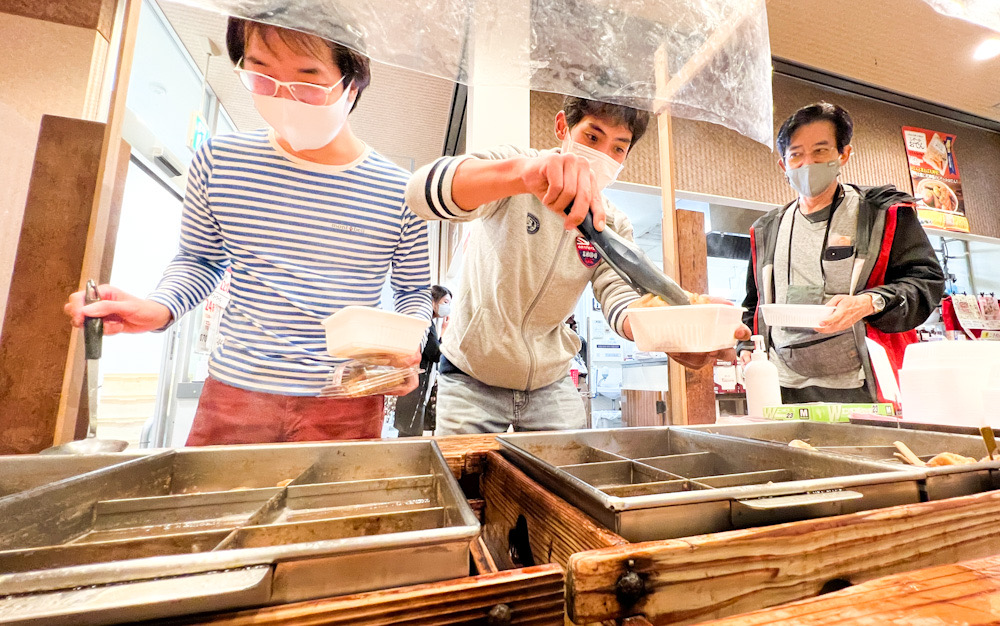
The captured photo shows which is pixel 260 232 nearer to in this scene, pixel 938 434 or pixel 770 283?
pixel 938 434

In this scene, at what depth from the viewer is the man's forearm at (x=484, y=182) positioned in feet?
3.01

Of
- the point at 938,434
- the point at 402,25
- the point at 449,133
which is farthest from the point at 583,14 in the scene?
the point at 449,133

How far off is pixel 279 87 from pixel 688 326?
1135 millimetres

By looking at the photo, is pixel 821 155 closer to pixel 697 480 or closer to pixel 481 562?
pixel 697 480

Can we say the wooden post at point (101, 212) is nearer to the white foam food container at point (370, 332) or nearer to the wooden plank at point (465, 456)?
the white foam food container at point (370, 332)

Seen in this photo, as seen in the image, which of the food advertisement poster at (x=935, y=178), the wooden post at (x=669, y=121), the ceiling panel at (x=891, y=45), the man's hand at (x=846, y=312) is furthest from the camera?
the food advertisement poster at (x=935, y=178)

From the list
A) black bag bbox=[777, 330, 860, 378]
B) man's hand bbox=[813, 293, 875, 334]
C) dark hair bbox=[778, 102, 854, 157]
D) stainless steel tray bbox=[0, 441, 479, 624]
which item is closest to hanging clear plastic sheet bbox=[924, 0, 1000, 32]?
dark hair bbox=[778, 102, 854, 157]

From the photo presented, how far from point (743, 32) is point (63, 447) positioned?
2102 mm

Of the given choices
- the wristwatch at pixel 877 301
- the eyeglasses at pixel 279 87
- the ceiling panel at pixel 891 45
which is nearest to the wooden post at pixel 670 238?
the wristwatch at pixel 877 301

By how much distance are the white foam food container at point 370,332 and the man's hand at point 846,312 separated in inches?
57.8

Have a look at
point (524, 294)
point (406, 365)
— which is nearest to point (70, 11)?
point (406, 365)

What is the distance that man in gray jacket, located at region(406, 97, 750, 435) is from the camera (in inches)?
51.0

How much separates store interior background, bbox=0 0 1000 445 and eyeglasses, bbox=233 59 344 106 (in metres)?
1.14

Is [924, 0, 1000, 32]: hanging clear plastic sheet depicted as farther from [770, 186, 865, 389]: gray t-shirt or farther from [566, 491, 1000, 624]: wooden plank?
[566, 491, 1000, 624]: wooden plank
